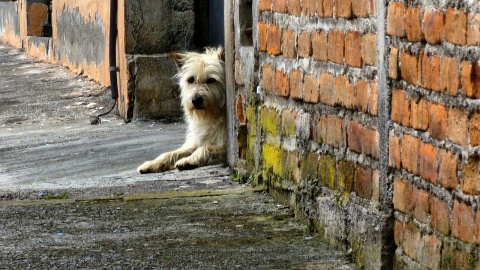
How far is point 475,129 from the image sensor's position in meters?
2.35

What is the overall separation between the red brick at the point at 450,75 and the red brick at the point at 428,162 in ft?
0.70

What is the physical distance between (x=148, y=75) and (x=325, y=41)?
15.6ft

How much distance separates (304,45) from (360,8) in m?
0.70

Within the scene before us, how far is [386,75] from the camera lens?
115 inches

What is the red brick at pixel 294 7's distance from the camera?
3895 mm

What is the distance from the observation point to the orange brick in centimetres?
338

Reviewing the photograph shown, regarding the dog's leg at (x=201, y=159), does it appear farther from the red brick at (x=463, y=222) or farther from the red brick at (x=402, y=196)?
the red brick at (x=463, y=222)

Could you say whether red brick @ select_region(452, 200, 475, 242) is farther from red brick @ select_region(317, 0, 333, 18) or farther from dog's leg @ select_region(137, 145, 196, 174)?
dog's leg @ select_region(137, 145, 196, 174)

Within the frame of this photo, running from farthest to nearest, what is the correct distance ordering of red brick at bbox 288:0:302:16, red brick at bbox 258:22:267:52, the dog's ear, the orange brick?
the dog's ear, red brick at bbox 258:22:267:52, red brick at bbox 288:0:302:16, the orange brick

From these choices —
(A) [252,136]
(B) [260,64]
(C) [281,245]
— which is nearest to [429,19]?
(C) [281,245]

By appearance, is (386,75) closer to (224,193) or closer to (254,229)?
(254,229)

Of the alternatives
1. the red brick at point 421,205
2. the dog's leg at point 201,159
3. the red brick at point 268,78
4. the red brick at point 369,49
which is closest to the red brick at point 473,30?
the red brick at point 421,205

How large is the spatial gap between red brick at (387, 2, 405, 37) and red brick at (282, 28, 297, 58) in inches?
45.4

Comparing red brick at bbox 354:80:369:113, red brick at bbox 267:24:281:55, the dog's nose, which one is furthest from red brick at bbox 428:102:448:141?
the dog's nose
